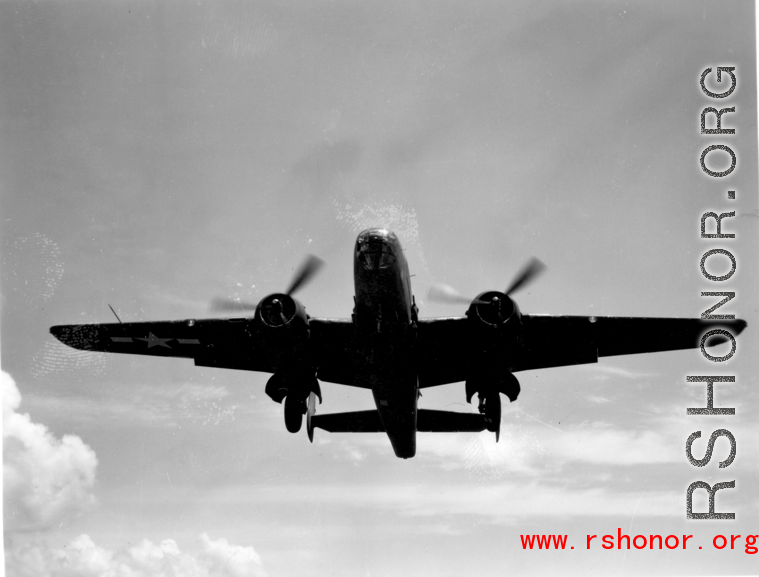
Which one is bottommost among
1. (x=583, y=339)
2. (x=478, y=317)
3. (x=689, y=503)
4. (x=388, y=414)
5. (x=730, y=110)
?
(x=689, y=503)

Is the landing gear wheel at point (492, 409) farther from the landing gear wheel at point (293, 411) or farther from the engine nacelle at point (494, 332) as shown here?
the landing gear wheel at point (293, 411)

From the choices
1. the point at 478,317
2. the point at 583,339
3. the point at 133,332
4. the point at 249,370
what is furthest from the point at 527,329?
the point at 133,332

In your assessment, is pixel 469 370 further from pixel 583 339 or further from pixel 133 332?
pixel 133 332

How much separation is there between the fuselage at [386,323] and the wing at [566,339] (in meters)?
1.14

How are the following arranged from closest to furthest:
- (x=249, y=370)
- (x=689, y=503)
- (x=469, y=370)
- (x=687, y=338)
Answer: (x=689, y=503)
(x=469, y=370)
(x=687, y=338)
(x=249, y=370)

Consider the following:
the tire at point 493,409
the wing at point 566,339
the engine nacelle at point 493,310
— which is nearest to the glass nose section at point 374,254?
the engine nacelle at point 493,310

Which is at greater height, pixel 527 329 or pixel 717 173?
pixel 717 173

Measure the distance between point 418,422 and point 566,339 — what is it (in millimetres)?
5203

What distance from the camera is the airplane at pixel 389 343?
14.6 meters

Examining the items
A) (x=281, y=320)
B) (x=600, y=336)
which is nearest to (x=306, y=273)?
(x=281, y=320)

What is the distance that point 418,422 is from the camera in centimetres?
1938

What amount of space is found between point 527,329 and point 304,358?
572cm

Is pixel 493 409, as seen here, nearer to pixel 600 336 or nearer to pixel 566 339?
pixel 566 339

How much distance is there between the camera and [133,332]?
729 inches
